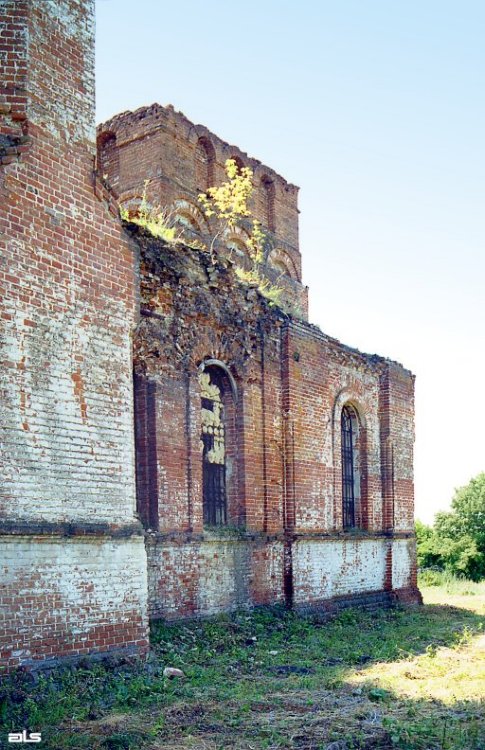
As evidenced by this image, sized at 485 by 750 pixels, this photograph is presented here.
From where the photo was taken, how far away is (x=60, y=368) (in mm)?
7906

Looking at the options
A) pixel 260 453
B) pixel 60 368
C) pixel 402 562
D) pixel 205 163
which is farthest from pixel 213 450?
pixel 205 163

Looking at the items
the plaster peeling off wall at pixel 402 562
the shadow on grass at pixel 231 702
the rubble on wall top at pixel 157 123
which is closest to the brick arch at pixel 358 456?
the plaster peeling off wall at pixel 402 562

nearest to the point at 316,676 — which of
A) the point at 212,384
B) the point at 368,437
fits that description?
the point at 212,384

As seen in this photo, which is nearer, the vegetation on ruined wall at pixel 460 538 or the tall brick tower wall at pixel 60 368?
the tall brick tower wall at pixel 60 368

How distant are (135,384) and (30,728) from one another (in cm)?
472

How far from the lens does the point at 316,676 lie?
28.7 ft

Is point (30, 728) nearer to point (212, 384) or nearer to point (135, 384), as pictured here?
point (135, 384)

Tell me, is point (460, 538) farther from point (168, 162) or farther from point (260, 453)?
point (168, 162)

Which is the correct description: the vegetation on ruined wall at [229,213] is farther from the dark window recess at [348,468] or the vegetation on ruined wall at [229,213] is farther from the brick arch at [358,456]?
the dark window recess at [348,468]

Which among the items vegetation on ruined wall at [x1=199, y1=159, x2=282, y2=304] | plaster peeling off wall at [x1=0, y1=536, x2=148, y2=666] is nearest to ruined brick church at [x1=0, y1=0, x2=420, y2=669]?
plaster peeling off wall at [x1=0, y1=536, x2=148, y2=666]

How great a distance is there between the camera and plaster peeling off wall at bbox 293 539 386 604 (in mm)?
12875

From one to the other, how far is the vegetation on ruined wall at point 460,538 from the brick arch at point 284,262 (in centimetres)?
970

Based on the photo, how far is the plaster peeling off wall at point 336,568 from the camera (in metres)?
12.9

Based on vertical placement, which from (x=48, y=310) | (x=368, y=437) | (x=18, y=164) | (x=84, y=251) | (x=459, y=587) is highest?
(x=18, y=164)
